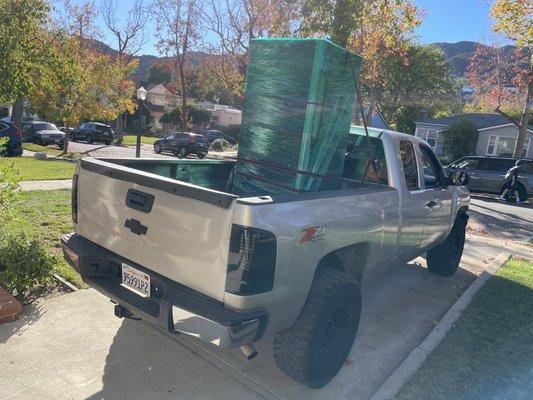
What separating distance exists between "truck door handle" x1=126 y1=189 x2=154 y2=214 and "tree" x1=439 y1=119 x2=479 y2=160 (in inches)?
1356

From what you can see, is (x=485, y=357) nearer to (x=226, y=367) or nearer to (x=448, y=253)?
(x=226, y=367)

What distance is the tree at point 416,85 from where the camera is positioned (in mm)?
48125

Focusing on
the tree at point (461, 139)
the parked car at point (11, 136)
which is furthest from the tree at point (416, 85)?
the parked car at point (11, 136)

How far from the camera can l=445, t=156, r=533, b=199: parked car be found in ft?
57.6

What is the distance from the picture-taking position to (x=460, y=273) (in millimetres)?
6477

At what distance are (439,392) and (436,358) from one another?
493 millimetres

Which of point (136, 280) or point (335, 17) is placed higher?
point (335, 17)

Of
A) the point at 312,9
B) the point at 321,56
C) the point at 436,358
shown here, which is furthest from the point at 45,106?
the point at 436,358

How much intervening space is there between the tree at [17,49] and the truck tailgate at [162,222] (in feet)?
13.9

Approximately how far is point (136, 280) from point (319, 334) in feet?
4.26

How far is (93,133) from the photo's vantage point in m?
30.5

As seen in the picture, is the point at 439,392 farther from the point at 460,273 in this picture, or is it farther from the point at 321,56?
the point at 460,273

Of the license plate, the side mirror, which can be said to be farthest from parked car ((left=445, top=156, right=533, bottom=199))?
the license plate

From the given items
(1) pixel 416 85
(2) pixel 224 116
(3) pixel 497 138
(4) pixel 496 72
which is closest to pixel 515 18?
(4) pixel 496 72
